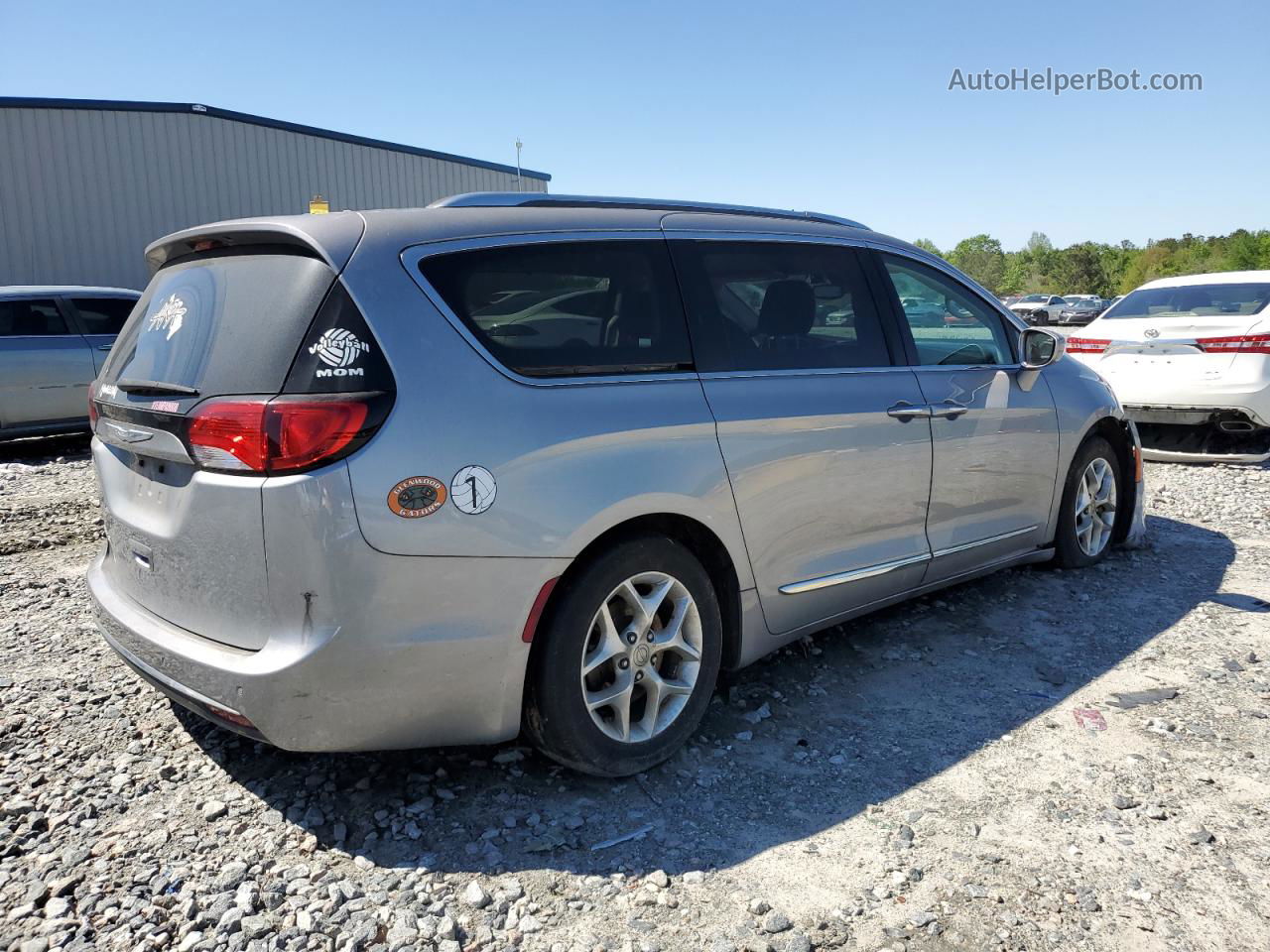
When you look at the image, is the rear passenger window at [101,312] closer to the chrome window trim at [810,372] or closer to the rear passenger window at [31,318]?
the rear passenger window at [31,318]

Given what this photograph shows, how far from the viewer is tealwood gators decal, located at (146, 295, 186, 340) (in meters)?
2.89

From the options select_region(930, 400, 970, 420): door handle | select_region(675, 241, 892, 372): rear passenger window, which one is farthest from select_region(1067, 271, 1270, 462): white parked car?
select_region(675, 241, 892, 372): rear passenger window

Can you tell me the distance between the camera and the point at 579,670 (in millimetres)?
2855

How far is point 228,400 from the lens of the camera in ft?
8.30

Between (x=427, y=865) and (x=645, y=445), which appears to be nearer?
(x=427, y=865)

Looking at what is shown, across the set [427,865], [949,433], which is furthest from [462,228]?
[949,433]

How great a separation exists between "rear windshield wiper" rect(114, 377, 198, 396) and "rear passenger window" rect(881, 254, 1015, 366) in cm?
290

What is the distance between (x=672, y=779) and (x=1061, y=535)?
3.01 meters

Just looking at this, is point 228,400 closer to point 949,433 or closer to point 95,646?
point 95,646

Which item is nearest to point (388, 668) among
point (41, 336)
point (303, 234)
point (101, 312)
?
point (303, 234)

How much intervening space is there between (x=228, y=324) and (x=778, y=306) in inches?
79.0

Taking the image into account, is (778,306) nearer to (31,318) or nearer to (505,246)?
(505,246)

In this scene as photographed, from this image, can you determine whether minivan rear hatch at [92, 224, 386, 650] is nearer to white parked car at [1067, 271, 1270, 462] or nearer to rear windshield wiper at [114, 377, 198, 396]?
rear windshield wiper at [114, 377, 198, 396]

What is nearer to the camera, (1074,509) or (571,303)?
(571,303)
